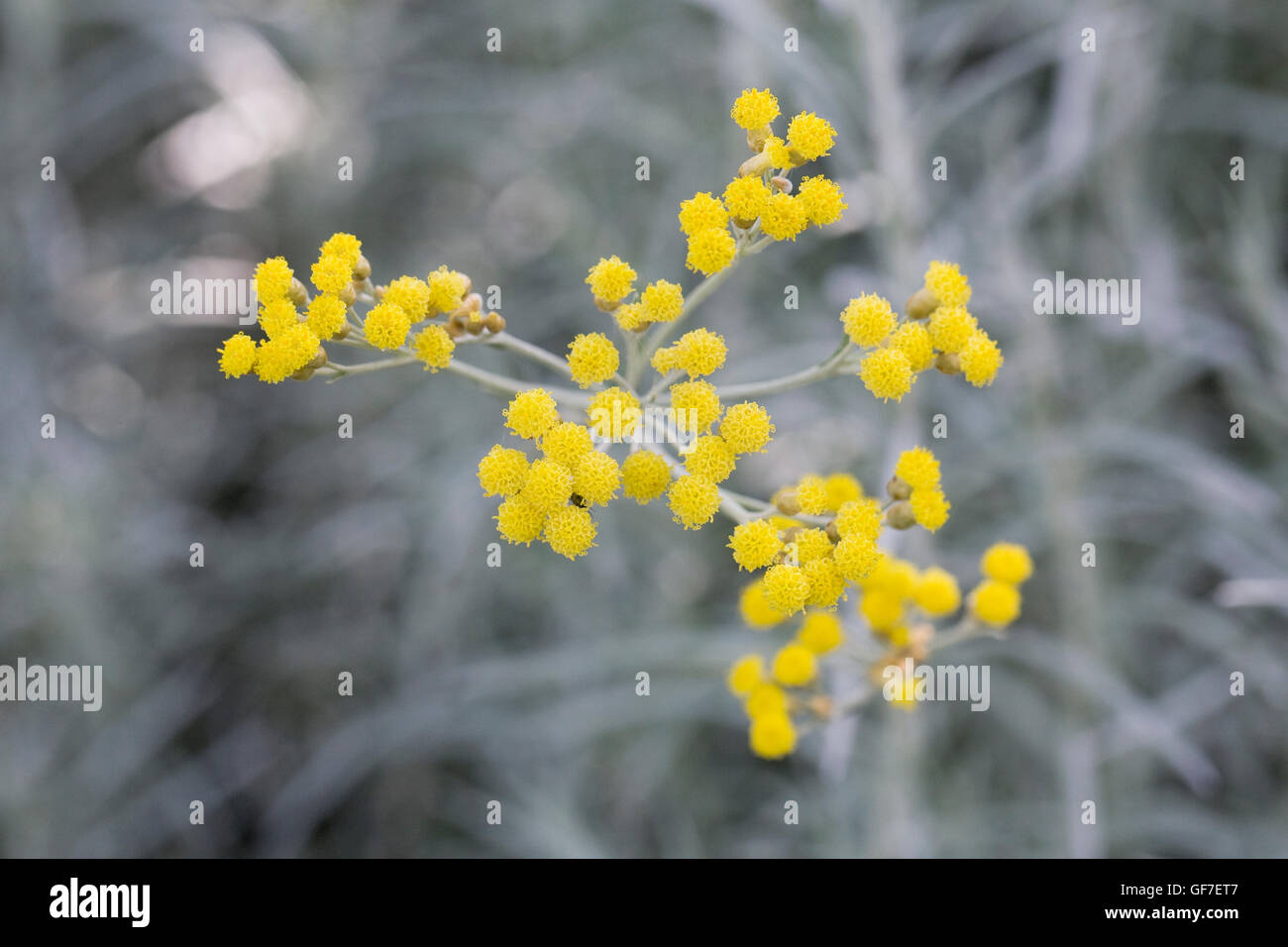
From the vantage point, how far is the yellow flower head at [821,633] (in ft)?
2.72

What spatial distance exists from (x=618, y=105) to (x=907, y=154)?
0.69 metres

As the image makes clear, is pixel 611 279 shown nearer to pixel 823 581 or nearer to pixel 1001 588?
pixel 823 581

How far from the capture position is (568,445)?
66cm

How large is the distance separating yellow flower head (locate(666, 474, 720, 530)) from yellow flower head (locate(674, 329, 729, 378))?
0.28 ft

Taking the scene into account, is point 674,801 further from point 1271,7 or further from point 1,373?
point 1271,7

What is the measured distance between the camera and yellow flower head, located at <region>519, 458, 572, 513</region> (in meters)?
0.66

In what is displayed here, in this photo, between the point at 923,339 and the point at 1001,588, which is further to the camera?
the point at 1001,588

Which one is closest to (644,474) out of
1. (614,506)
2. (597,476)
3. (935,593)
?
(597,476)

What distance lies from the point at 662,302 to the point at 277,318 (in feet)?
0.93

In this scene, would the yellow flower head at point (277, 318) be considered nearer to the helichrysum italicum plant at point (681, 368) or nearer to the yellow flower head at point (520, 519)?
the helichrysum italicum plant at point (681, 368)

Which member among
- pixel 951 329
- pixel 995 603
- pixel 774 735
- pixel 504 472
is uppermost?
pixel 951 329

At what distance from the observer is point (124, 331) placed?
7.47ft

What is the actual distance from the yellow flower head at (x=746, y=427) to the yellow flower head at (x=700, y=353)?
0.04m
